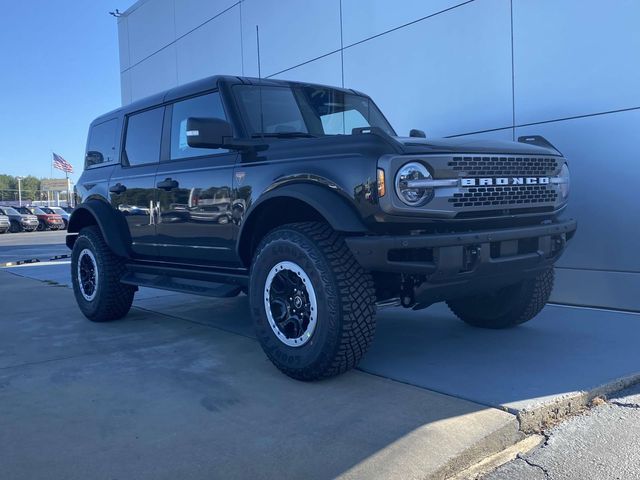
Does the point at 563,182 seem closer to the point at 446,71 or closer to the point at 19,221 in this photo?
the point at 446,71

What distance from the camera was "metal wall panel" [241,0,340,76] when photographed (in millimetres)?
8945

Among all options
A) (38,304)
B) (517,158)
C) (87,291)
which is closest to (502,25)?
(517,158)

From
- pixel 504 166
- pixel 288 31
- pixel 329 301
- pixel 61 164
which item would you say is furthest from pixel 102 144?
pixel 61 164

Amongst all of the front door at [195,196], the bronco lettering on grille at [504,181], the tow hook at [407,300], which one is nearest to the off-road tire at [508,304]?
the bronco lettering on grille at [504,181]

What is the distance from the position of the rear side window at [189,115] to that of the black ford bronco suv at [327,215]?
0.02 metres

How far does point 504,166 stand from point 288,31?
22.3 feet

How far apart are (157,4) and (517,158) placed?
1265cm

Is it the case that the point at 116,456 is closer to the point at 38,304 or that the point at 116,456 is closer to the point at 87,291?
the point at 87,291

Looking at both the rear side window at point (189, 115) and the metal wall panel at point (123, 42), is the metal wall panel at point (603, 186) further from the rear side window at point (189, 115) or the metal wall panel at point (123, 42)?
the metal wall panel at point (123, 42)

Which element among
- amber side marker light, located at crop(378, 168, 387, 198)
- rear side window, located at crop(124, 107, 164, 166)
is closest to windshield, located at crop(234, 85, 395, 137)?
rear side window, located at crop(124, 107, 164, 166)

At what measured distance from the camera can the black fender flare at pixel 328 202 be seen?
11.4 ft

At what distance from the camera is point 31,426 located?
3.24m

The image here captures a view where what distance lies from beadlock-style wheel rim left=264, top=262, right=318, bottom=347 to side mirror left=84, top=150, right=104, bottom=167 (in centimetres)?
328

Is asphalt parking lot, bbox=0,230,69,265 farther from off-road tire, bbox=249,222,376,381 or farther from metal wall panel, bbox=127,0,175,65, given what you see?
off-road tire, bbox=249,222,376,381
